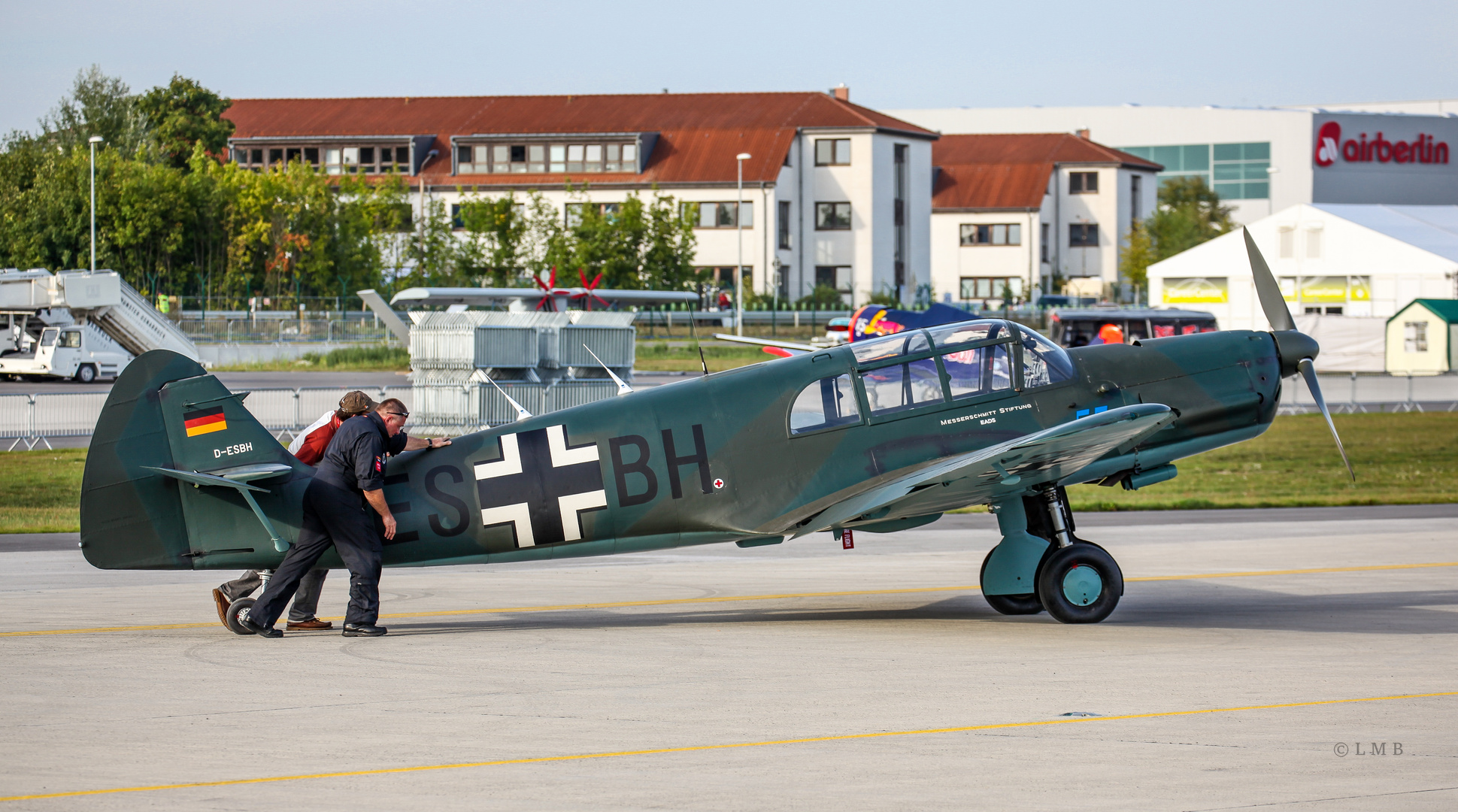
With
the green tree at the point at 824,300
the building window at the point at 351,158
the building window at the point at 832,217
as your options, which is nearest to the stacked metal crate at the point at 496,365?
the green tree at the point at 824,300

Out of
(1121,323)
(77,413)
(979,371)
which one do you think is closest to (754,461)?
(979,371)

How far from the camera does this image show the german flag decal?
1016cm

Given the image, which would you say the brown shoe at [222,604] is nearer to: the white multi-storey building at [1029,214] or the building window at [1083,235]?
the white multi-storey building at [1029,214]

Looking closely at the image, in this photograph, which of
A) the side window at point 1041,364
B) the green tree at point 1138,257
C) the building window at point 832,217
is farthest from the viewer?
the green tree at point 1138,257

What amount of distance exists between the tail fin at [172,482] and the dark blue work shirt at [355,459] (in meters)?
0.43

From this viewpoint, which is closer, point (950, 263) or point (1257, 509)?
point (1257, 509)

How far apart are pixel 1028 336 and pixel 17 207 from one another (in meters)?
63.8

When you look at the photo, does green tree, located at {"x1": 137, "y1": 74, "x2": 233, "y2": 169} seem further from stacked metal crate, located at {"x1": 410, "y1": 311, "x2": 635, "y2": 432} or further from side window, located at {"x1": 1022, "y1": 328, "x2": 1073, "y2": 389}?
side window, located at {"x1": 1022, "y1": 328, "x2": 1073, "y2": 389}

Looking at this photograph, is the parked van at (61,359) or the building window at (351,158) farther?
the building window at (351,158)

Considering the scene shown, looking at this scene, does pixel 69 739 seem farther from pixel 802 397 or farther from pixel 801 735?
pixel 802 397

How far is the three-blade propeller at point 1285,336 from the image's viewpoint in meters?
11.7

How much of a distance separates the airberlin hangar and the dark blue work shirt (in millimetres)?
95275

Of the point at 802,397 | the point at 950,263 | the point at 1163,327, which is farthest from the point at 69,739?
the point at 950,263

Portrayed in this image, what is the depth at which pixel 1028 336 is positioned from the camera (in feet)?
36.4
